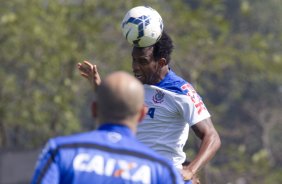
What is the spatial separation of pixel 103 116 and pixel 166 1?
67.3ft

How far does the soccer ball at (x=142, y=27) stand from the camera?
25.9 ft

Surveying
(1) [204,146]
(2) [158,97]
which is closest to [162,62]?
(2) [158,97]

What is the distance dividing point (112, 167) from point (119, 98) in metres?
0.35

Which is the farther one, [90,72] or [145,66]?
[145,66]

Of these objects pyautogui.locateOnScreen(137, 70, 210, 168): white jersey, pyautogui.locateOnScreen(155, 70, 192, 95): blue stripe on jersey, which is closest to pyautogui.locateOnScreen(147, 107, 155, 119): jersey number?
pyautogui.locateOnScreen(137, 70, 210, 168): white jersey

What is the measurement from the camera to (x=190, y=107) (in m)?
7.64

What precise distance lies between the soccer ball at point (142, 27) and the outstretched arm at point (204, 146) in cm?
80

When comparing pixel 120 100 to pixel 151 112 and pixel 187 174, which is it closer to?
pixel 187 174

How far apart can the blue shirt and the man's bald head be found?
0.07 metres

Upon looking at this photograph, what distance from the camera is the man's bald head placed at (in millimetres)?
4965

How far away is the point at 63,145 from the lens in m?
5.06

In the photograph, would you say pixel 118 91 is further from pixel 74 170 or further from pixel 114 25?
pixel 114 25

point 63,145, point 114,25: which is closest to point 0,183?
point 114,25

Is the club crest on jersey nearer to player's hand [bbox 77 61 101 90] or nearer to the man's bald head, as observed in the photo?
player's hand [bbox 77 61 101 90]
